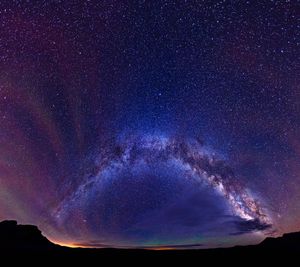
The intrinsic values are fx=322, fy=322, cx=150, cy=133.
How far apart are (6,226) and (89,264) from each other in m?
36.3

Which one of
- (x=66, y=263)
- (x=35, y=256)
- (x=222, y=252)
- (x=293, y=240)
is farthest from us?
(x=293, y=240)

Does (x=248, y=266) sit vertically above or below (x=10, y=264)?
below

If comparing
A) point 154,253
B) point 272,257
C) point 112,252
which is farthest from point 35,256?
point 272,257

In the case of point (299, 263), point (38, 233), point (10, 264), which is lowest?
point (299, 263)

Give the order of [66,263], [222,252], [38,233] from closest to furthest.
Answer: [66,263]
[222,252]
[38,233]

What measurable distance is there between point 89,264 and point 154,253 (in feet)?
33.6

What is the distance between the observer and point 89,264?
118 feet

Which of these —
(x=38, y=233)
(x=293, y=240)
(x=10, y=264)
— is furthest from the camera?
(x=38, y=233)

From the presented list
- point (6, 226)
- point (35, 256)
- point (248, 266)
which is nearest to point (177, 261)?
point (248, 266)

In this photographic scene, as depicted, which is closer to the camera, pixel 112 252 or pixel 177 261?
pixel 177 261

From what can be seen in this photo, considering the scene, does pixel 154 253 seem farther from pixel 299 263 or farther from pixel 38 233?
pixel 38 233

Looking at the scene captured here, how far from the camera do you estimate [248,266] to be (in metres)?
33.9

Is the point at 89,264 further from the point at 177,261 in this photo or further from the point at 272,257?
the point at 272,257

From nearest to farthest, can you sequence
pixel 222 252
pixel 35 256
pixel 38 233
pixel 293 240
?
pixel 35 256
pixel 222 252
pixel 293 240
pixel 38 233
